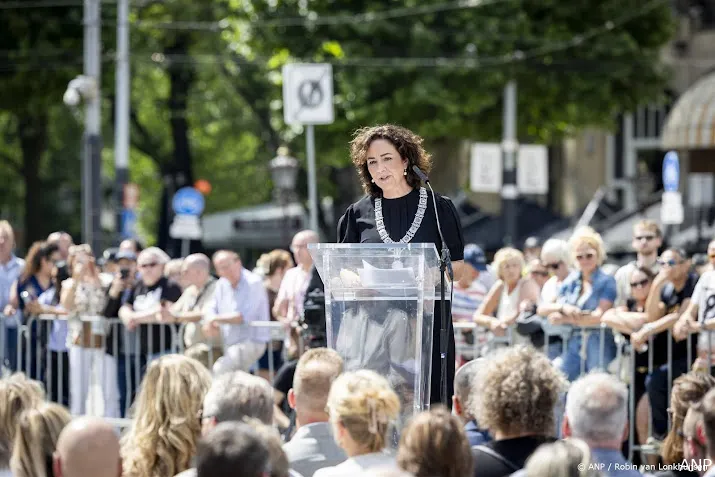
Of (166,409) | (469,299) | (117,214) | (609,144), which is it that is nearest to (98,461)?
(166,409)

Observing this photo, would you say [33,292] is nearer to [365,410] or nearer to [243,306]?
[243,306]

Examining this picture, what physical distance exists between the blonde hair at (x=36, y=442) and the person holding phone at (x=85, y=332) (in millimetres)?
6725

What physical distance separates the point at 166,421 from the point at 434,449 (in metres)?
→ 1.67

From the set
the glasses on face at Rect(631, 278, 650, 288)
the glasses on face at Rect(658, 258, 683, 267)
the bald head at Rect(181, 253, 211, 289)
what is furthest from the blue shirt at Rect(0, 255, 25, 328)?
the glasses on face at Rect(658, 258, 683, 267)

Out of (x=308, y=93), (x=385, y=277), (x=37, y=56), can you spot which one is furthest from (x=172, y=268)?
(x=37, y=56)

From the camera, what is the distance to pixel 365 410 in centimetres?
484

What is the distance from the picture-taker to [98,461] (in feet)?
14.6

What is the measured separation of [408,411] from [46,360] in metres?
6.83

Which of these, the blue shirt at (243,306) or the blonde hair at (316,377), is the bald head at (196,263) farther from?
the blonde hair at (316,377)

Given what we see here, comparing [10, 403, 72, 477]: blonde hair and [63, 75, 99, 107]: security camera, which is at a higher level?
[63, 75, 99, 107]: security camera

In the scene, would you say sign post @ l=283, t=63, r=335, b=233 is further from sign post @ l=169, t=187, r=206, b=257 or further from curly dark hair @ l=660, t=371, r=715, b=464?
sign post @ l=169, t=187, r=206, b=257

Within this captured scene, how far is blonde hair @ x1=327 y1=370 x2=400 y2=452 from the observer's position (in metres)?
4.84

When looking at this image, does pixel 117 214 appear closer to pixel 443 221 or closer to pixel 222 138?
pixel 222 138

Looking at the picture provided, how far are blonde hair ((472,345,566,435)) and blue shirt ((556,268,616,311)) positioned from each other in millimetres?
4519
